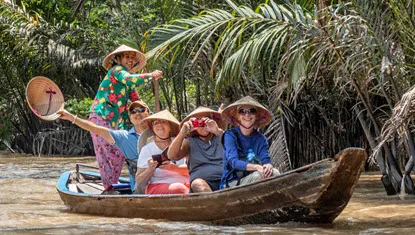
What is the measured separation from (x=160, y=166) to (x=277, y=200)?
1.49 m

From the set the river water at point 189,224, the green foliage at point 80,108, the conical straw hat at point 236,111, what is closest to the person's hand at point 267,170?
the river water at point 189,224

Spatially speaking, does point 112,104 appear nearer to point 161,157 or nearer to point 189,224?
Answer: point 161,157

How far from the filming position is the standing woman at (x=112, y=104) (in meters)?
8.36

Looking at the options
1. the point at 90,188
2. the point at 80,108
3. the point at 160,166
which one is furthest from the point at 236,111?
the point at 80,108

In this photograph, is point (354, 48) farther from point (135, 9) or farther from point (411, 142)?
point (135, 9)

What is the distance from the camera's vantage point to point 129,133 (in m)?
7.97

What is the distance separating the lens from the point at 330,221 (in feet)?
21.2

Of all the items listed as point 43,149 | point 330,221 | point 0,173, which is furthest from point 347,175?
point 43,149

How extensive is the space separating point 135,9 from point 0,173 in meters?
4.16

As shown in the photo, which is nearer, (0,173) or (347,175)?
(347,175)

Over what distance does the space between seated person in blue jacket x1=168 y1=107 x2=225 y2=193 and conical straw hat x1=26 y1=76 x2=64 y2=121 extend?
1704 millimetres

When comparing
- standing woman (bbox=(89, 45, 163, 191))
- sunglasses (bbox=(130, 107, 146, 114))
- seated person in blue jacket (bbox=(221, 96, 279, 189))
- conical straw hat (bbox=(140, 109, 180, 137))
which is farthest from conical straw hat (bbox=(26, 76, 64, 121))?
seated person in blue jacket (bbox=(221, 96, 279, 189))

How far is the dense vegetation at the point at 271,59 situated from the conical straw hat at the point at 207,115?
3.84 ft

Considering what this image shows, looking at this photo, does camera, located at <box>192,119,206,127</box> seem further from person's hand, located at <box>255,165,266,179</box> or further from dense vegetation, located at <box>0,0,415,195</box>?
dense vegetation, located at <box>0,0,415,195</box>
